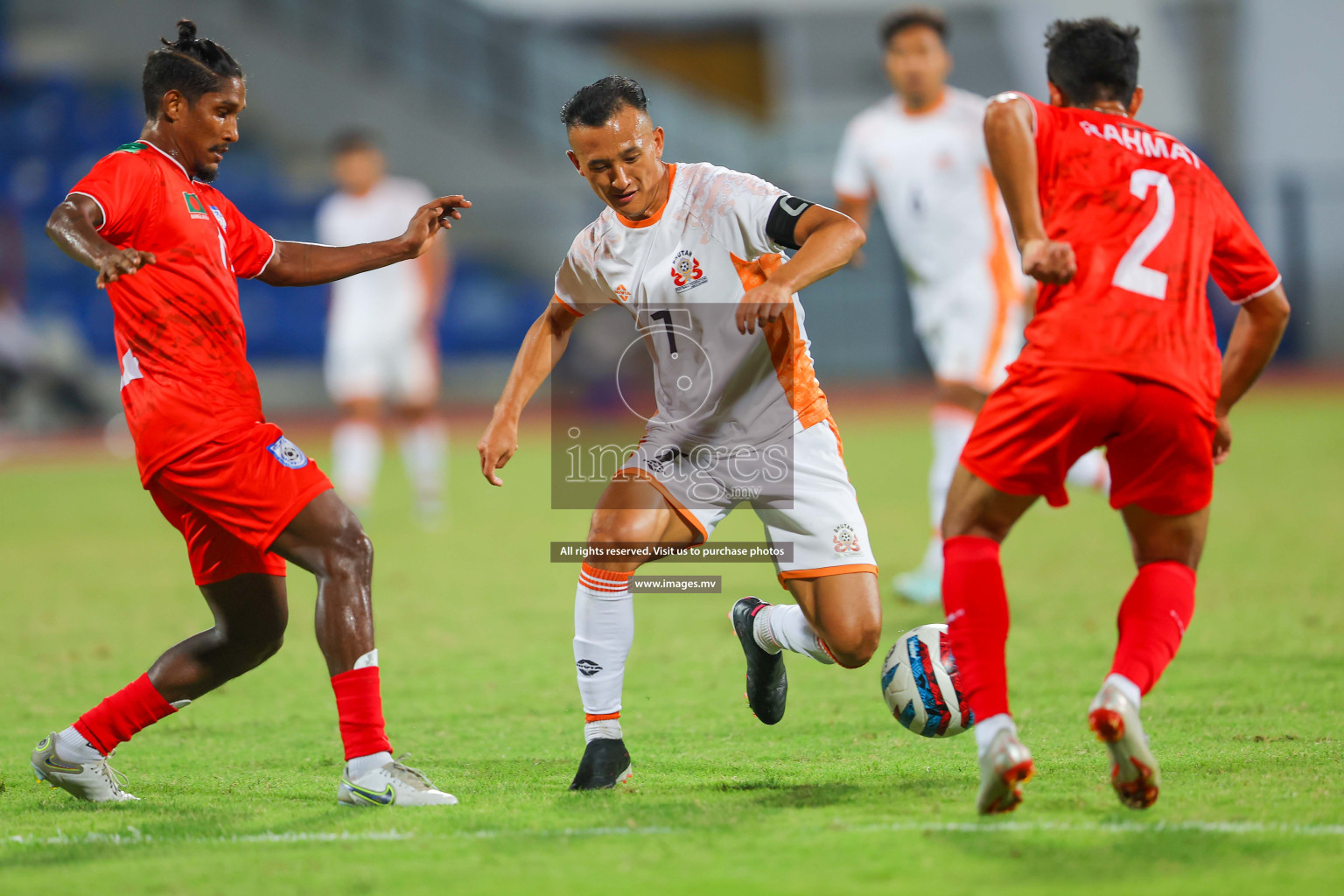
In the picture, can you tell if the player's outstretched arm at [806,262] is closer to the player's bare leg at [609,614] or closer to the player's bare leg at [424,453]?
the player's bare leg at [609,614]

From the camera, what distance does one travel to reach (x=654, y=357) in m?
4.43

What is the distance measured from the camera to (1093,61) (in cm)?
365

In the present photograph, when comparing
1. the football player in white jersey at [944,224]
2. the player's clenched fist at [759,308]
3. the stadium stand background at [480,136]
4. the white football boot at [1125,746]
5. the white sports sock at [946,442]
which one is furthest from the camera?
the stadium stand background at [480,136]

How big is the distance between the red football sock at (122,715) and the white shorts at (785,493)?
158 cm

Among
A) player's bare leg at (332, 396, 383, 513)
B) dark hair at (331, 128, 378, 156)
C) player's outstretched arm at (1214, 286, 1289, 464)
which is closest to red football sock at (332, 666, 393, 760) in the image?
player's outstretched arm at (1214, 286, 1289, 464)

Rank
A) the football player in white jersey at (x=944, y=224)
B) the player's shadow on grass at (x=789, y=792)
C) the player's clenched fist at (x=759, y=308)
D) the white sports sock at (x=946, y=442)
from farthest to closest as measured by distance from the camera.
A: the football player in white jersey at (x=944, y=224) → the white sports sock at (x=946, y=442) → the player's shadow on grass at (x=789, y=792) → the player's clenched fist at (x=759, y=308)

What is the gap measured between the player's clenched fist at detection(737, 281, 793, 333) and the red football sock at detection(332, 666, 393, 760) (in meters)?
1.42

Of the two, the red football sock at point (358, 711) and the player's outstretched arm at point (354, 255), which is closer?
the red football sock at point (358, 711)

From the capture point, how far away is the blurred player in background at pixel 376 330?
10.7m

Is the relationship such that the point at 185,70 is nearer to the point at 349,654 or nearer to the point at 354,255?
the point at 354,255

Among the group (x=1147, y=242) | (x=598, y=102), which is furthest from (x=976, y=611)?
(x=598, y=102)

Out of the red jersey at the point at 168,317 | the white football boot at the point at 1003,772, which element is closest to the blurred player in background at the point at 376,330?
the red jersey at the point at 168,317

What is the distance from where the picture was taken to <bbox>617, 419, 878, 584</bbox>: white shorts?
4.27 m

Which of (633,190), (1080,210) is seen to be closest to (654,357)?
(633,190)
